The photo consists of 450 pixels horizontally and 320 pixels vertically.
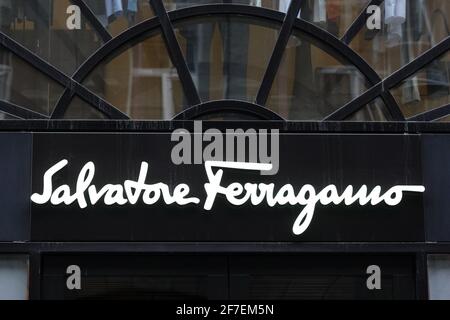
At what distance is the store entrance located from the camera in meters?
9.84

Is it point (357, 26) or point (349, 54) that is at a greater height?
point (357, 26)

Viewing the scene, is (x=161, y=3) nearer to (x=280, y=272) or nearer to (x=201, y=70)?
(x=201, y=70)

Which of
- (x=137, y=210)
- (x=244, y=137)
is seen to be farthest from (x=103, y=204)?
(x=244, y=137)

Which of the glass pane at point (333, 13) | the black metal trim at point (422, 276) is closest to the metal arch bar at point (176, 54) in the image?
the glass pane at point (333, 13)

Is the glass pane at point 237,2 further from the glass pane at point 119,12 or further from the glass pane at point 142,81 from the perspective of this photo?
the glass pane at point 142,81

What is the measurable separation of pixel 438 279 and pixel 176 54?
376cm

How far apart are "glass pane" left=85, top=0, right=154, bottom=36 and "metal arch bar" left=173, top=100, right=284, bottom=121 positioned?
3.99 ft

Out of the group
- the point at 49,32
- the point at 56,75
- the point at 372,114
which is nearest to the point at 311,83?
the point at 372,114

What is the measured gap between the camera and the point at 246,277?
9.89 metres

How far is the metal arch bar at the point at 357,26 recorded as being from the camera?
1045 centimetres

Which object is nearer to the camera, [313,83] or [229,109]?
[229,109]

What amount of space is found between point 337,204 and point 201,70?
2.14m

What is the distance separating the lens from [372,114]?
10.4 m

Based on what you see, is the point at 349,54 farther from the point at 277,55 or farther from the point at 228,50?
the point at 228,50
